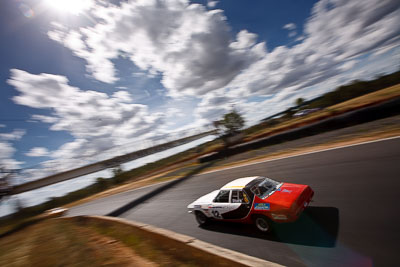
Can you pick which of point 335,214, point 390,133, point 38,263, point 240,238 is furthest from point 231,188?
point 390,133

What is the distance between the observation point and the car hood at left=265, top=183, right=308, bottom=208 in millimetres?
4402

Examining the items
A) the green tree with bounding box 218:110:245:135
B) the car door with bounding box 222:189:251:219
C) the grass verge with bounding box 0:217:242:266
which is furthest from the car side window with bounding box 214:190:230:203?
the green tree with bounding box 218:110:245:135

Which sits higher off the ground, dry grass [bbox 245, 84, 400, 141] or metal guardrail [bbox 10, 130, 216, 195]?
metal guardrail [bbox 10, 130, 216, 195]

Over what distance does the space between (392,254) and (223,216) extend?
362 centimetres

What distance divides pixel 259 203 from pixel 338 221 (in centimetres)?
189

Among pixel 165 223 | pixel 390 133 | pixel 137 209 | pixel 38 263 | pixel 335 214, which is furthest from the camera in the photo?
pixel 137 209

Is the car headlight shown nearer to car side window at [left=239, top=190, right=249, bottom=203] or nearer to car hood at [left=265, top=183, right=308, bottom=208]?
car hood at [left=265, top=183, right=308, bottom=208]

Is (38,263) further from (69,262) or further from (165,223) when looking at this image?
(165,223)

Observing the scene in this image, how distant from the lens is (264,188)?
521 cm

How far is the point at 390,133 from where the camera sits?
8.96 meters

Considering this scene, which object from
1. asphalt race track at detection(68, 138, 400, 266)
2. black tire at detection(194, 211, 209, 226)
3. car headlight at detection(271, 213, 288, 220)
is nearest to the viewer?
asphalt race track at detection(68, 138, 400, 266)

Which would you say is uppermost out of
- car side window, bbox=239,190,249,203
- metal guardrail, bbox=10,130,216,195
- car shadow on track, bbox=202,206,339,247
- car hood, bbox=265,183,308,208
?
metal guardrail, bbox=10,130,216,195

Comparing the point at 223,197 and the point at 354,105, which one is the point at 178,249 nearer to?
the point at 223,197

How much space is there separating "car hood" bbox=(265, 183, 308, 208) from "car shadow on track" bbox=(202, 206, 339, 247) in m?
0.72
